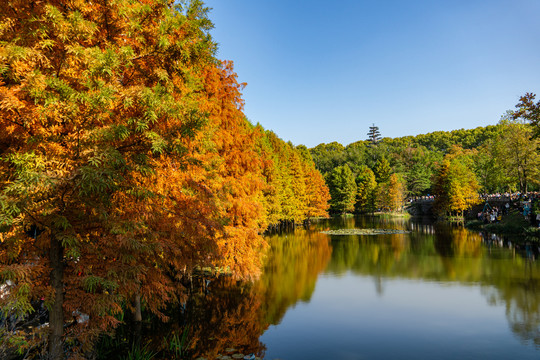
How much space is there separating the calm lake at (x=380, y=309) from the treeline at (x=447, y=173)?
35.8ft

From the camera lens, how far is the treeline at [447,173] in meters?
46.2

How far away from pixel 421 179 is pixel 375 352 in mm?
85786

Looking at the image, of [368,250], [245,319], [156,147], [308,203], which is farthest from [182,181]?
[308,203]

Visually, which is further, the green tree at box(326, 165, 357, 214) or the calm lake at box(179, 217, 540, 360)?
the green tree at box(326, 165, 357, 214)

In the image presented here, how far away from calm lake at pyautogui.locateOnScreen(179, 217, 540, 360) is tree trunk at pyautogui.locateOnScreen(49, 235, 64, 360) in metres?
4.99

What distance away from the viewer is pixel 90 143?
6.44 metres

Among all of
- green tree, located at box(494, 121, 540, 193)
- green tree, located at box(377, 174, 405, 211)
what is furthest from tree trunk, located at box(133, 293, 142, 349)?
green tree, located at box(377, 174, 405, 211)

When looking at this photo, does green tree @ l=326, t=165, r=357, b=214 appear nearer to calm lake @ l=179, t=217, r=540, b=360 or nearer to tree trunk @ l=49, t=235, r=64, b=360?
calm lake @ l=179, t=217, r=540, b=360

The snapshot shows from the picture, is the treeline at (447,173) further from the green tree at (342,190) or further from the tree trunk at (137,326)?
the tree trunk at (137,326)

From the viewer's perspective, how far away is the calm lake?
11.7 m

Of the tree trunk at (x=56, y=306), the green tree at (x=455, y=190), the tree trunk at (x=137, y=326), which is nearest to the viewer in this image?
the tree trunk at (x=56, y=306)

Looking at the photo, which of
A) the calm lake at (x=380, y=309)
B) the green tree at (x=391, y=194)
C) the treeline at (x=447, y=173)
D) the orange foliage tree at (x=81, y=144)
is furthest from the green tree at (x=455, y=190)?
the orange foliage tree at (x=81, y=144)

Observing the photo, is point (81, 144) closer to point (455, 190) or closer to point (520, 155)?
point (520, 155)

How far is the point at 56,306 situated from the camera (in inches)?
279
